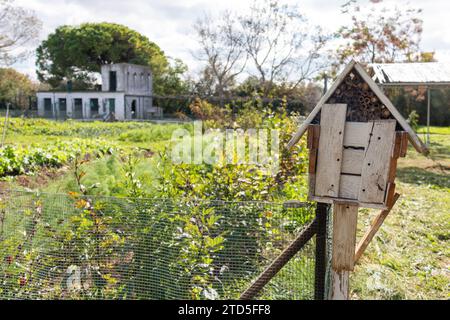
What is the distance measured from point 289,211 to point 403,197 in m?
4.80

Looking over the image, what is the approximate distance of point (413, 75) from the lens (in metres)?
12.1

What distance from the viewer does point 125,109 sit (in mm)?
35938

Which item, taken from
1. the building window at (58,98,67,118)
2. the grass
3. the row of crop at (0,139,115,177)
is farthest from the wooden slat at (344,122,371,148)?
the building window at (58,98,67,118)

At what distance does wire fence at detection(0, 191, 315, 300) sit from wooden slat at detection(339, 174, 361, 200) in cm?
75

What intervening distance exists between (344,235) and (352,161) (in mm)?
465

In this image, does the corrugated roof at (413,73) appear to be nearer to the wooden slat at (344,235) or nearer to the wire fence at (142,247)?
the wire fence at (142,247)

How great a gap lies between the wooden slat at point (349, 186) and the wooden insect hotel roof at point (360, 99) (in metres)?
0.35

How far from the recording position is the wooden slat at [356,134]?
2455mm

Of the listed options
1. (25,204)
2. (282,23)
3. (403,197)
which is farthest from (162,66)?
(25,204)

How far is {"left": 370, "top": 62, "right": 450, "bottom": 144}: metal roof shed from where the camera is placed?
11.5m

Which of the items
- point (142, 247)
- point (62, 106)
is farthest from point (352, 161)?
point (62, 106)

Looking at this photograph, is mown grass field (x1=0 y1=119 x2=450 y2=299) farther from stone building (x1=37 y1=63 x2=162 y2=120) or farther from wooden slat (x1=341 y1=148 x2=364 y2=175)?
stone building (x1=37 y1=63 x2=162 y2=120)
